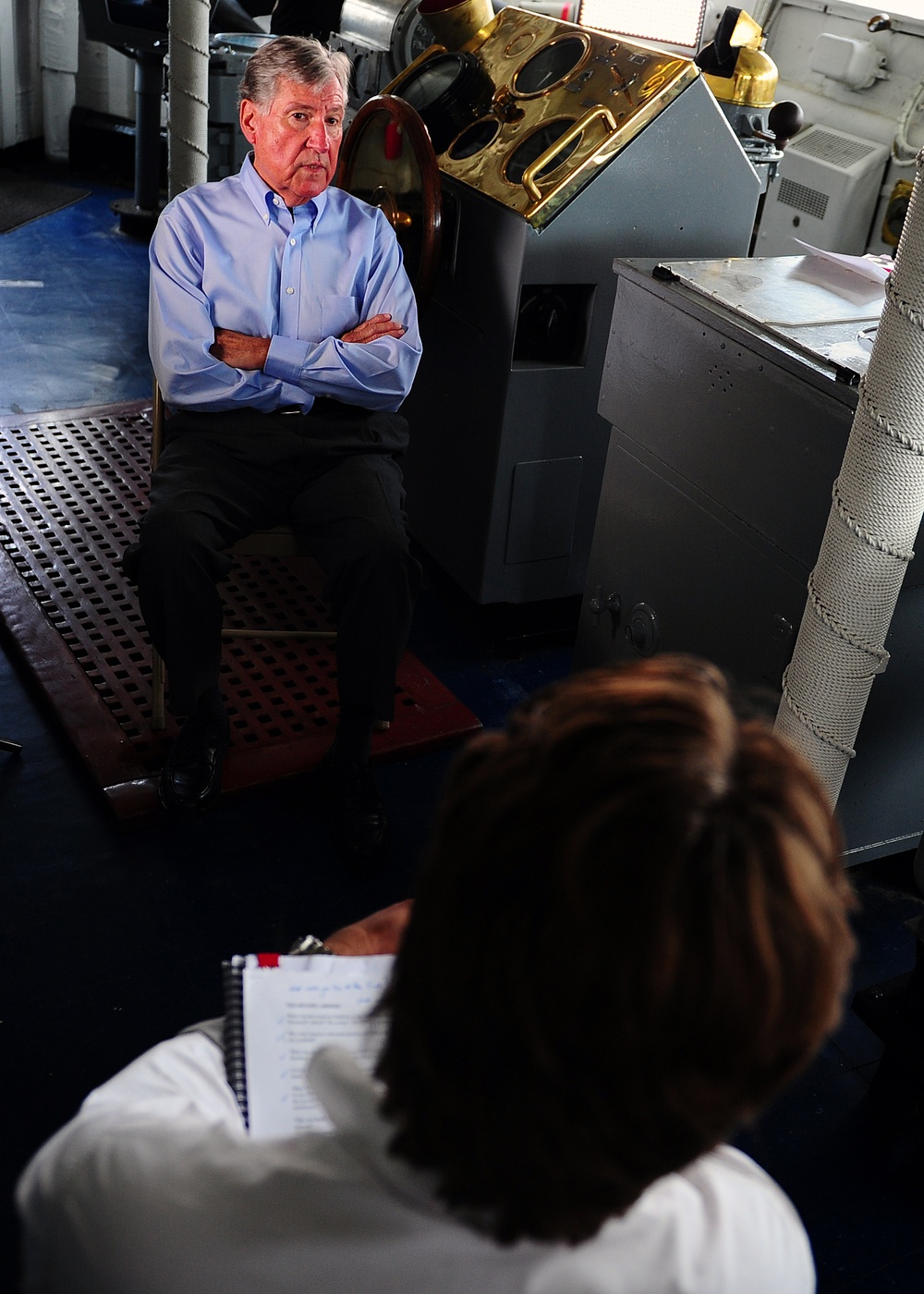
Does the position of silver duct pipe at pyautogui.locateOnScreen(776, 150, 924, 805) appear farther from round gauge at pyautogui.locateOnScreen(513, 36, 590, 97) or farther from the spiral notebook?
round gauge at pyautogui.locateOnScreen(513, 36, 590, 97)

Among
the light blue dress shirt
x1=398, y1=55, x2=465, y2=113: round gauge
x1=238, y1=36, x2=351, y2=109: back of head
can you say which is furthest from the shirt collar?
x1=398, y1=55, x2=465, y2=113: round gauge

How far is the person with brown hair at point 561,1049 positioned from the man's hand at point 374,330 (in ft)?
6.43

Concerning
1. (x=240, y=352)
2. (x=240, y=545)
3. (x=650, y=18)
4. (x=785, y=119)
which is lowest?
(x=240, y=545)

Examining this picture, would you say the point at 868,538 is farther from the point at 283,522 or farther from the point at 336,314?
the point at 336,314

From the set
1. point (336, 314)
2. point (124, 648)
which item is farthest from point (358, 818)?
point (336, 314)

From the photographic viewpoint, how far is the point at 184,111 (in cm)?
291

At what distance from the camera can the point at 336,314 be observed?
103 inches

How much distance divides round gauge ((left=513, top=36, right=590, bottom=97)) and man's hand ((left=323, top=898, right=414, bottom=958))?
231cm

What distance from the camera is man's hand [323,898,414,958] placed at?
1.30m

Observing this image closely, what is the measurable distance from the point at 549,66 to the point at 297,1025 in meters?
2.62

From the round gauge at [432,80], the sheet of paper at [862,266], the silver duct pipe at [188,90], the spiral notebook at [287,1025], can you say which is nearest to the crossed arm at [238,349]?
the silver duct pipe at [188,90]

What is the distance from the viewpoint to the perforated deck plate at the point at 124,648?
255 centimetres

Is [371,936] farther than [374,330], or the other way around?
[374,330]

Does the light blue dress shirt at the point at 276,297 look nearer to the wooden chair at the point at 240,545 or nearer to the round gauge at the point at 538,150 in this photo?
the wooden chair at the point at 240,545
